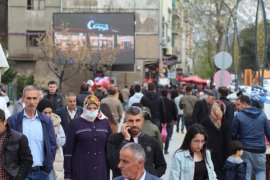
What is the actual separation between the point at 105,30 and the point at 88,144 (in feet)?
130

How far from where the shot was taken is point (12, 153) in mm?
6887

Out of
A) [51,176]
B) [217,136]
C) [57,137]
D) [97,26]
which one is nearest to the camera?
[51,176]

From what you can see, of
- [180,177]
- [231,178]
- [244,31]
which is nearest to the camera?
[180,177]

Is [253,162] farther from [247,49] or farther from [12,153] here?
[247,49]

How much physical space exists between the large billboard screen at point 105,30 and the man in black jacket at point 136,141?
40.0 meters

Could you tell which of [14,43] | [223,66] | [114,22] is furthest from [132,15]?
[223,66]

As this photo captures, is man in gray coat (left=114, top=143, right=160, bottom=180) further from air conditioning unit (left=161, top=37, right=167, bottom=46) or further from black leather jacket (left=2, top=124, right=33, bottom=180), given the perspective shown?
air conditioning unit (left=161, top=37, right=167, bottom=46)

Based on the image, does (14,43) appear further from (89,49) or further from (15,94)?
(89,49)

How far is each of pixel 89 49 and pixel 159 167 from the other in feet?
129

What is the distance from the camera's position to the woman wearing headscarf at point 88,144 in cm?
843

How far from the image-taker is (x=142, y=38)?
5200 centimetres

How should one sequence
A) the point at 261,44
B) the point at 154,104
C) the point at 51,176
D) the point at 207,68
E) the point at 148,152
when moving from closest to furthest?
1. the point at 148,152
2. the point at 51,176
3. the point at 154,104
4. the point at 261,44
5. the point at 207,68

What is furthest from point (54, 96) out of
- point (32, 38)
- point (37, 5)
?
point (37, 5)

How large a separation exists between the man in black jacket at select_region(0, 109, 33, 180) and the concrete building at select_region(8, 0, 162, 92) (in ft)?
140
